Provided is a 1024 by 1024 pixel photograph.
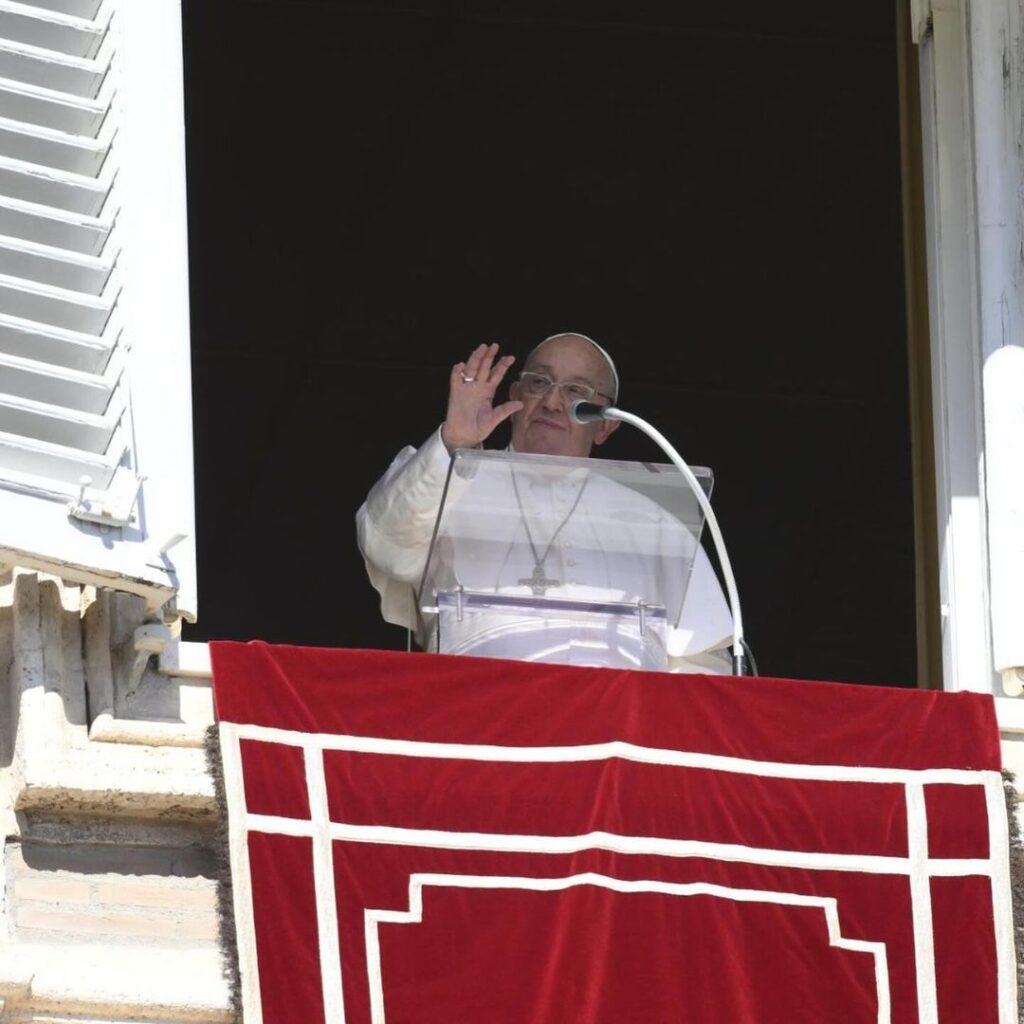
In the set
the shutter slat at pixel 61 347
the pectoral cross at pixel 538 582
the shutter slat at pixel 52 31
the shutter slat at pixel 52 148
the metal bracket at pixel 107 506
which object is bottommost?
the pectoral cross at pixel 538 582

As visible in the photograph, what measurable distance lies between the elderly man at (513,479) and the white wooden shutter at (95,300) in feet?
2.50

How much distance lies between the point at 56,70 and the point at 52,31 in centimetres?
10

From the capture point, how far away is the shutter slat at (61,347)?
5.71 m

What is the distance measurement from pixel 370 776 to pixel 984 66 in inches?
92.3

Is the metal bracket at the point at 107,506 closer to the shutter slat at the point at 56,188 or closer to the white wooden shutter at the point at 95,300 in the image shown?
the white wooden shutter at the point at 95,300

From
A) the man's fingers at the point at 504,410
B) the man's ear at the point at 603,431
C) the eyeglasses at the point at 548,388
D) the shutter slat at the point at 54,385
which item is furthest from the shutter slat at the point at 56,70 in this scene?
the man's ear at the point at 603,431

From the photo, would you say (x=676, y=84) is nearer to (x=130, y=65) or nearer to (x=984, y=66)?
(x=984, y=66)

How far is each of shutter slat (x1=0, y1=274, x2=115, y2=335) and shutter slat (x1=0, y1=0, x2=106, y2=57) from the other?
530 millimetres

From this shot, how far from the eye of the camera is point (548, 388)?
287 inches

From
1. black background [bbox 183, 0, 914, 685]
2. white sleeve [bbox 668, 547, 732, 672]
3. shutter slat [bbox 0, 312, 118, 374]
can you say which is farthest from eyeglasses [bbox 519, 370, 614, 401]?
black background [bbox 183, 0, 914, 685]

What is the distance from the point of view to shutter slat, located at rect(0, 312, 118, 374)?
571 centimetres

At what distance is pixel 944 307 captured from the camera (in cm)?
691

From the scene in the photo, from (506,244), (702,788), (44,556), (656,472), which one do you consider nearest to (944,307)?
(656,472)

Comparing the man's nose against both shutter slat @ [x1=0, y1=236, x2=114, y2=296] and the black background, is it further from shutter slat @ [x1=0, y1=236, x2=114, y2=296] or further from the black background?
the black background
